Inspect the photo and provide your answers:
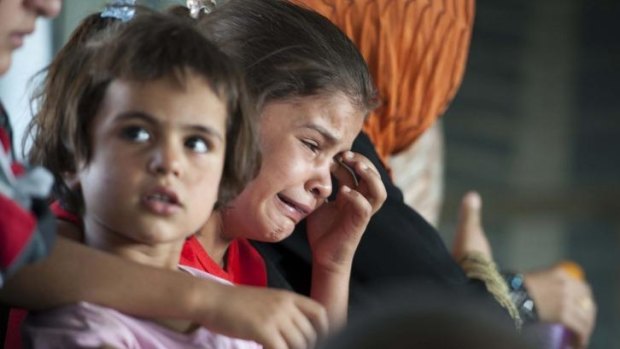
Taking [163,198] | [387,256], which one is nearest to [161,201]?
[163,198]

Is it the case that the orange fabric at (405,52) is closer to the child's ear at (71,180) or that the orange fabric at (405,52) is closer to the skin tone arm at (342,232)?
the skin tone arm at (342,232)

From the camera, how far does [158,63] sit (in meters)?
1.15

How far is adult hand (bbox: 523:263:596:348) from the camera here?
2076 millimetres

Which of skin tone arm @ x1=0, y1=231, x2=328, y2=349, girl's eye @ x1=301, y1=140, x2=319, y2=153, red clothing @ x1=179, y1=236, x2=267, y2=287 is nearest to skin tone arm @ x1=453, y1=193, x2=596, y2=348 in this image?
red clothing @ x1=179, y1=236, x2=267, y2=287

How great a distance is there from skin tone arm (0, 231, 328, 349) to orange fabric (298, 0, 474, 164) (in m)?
0.79

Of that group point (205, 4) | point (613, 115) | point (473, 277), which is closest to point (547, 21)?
point (613, 115)

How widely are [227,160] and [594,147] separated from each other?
424cm

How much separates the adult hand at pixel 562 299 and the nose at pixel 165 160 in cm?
102

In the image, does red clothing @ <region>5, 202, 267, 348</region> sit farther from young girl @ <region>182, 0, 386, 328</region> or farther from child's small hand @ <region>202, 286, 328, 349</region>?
child's small hand @ <region>202, 286, 328, 349</region>

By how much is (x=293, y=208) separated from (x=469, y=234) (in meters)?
0.74

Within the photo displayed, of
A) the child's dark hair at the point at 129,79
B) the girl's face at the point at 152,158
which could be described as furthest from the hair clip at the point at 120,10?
the girl's face at the point at 152,158

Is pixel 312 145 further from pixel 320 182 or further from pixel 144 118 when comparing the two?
pixel 144 118

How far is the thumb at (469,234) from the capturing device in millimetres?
2066

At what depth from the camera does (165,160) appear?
1.11 meters
